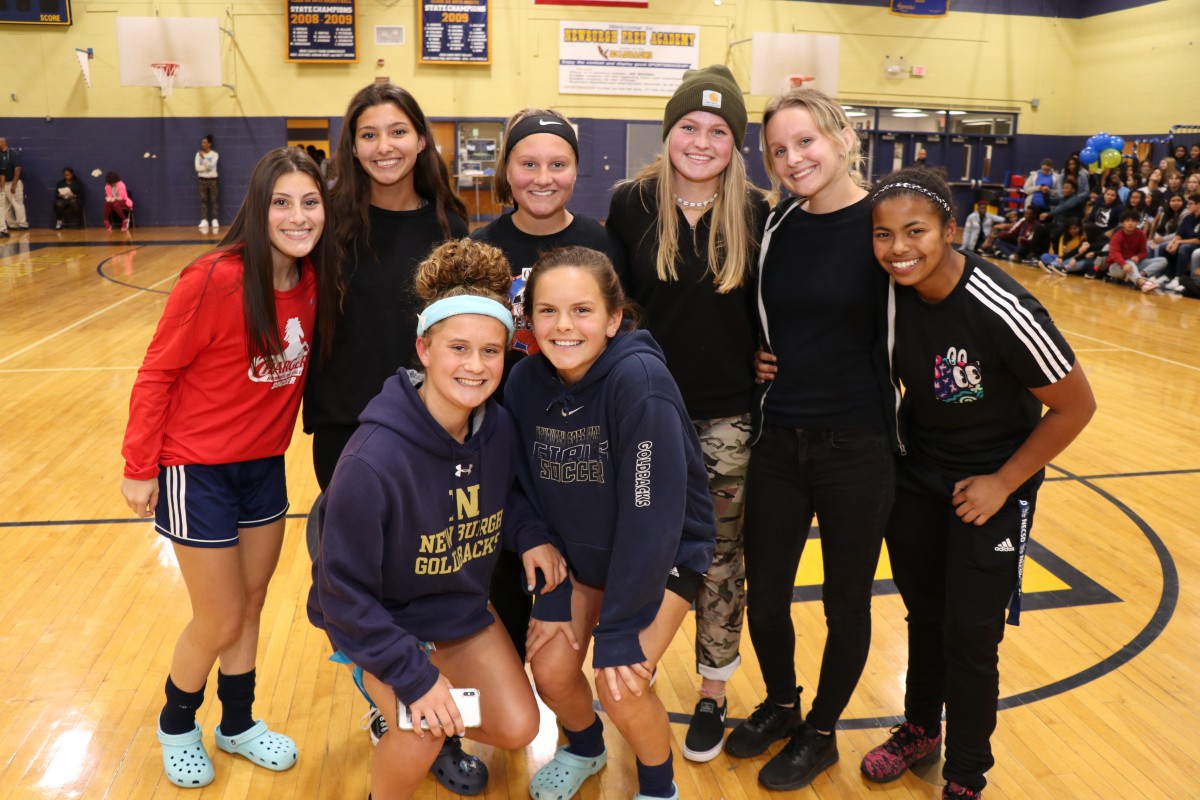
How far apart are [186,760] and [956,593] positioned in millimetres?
1976

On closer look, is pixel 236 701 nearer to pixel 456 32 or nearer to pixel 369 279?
pixel 369 279

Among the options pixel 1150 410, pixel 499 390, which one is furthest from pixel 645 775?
pixel 1150 410

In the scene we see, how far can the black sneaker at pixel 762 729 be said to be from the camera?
2.48 m

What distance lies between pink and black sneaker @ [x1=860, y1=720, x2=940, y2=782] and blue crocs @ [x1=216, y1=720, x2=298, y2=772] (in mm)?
1539

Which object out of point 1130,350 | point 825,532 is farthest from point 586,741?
point 1130,350

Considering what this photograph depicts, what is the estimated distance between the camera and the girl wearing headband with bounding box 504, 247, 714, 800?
2029 mm

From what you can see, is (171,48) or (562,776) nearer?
(562,776)

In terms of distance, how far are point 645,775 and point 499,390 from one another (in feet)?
3.35

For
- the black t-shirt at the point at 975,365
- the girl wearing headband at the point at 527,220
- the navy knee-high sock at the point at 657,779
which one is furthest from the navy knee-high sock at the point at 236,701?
the black t-shirt at the point at 975,365

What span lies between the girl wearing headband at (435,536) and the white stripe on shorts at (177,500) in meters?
0.39

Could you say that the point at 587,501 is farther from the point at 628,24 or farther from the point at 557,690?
the point at 628,24

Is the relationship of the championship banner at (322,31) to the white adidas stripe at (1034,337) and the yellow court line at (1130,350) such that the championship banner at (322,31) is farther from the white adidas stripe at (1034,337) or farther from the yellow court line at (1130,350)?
the white adidas stripe at (1034,337)

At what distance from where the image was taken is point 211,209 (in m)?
16.4

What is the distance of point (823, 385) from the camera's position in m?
2.20
